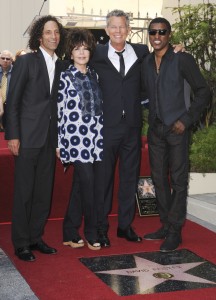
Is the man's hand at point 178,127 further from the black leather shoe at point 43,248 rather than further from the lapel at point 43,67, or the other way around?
the black leather shoe at point 43,248

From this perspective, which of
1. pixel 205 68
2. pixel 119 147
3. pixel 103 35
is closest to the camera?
pixel 119 147

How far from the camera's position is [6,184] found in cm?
557

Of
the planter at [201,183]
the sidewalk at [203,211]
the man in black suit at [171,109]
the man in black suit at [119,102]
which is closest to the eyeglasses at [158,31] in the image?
the man in black suit at [171,109]

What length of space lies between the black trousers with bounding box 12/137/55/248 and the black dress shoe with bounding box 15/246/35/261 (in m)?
0.03

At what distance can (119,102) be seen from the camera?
4738mm

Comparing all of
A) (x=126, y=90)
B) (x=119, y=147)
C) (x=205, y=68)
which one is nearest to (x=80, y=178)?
(x=119, y=147)

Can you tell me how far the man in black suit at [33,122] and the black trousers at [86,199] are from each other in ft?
0.76

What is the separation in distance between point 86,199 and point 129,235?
0.60m

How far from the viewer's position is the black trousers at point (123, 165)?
15.7ft

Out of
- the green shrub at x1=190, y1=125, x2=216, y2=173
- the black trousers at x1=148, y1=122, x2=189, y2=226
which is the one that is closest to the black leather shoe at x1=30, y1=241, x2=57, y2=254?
the black trousers at x1=148, y1=122, x2=189, y2=226

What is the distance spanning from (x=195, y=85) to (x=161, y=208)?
42.2 inches

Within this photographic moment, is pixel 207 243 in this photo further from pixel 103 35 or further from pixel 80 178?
pixel 103 35

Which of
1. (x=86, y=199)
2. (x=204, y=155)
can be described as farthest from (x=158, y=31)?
(x=204, y=155)

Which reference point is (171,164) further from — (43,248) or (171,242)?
(43,248)
